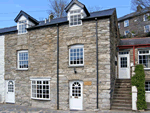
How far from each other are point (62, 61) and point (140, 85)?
5.72 m

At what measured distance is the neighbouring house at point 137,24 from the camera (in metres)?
29.7

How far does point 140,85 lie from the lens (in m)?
10.6

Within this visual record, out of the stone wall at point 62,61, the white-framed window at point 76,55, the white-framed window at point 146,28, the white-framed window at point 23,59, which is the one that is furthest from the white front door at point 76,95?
the white-framed window at point 146,28

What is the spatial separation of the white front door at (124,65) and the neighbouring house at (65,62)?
236 centimetres

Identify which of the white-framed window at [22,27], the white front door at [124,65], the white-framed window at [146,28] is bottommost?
the white front door at [124,65]

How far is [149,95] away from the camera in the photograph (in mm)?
12812

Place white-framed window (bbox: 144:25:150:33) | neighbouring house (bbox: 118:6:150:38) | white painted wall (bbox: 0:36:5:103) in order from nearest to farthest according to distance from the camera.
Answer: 1. white painted wall (bbox: 0:36:5:103)
2. neighbouring house (bbox: 118:6:150:38)
3. white-framed window (bbox: 144:25:150:33)

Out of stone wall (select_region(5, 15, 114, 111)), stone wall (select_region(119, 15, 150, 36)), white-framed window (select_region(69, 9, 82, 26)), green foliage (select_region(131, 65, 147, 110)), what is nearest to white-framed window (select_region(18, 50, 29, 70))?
stone wall (select_region(5, 15, 114, 111))

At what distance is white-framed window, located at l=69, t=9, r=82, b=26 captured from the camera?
1219 centimetres

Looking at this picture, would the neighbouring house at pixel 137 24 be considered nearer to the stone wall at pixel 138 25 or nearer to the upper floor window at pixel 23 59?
the stone wall at pixel 138 25

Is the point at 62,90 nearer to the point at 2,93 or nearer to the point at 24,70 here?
A: the point at 24,70

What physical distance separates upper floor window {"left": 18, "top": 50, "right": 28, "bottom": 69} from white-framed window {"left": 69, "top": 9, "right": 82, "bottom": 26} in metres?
4.86

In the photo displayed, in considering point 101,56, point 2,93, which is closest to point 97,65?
point 101,56

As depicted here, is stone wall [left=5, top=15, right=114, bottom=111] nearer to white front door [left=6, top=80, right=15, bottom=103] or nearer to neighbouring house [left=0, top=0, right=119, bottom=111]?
neighbouring house [left=0, top=0, right=119, bottom=111]
